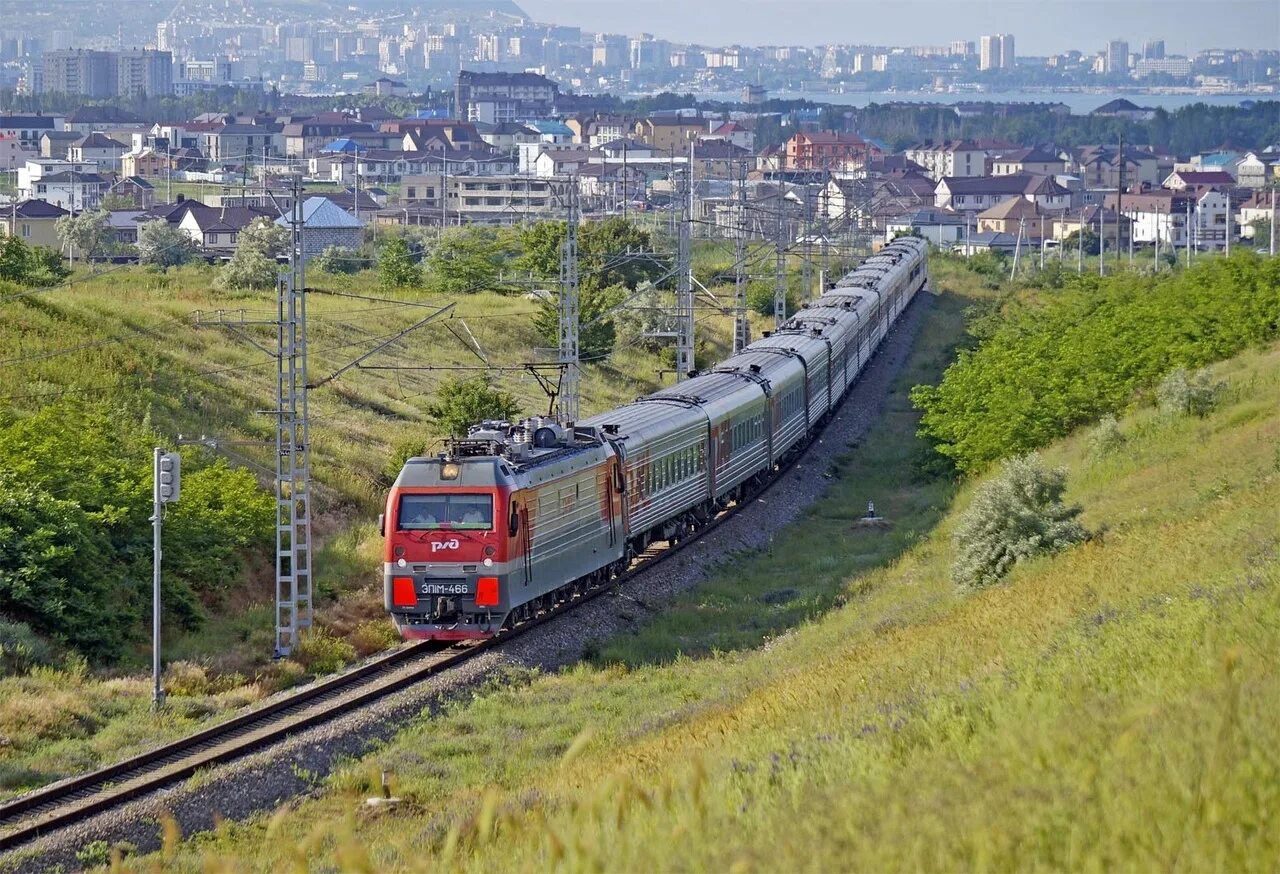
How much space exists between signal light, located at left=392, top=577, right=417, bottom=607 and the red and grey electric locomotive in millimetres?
13

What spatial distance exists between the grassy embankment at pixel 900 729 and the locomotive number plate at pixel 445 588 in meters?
1.57

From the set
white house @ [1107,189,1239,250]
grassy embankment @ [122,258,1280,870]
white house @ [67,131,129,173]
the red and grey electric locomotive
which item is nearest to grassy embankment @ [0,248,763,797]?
the red and grey electric locomotive

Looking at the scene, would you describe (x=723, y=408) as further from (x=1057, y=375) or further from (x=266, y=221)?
(x=266, y=221)

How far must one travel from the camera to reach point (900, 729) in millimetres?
11086

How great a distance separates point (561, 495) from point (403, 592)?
2.96m

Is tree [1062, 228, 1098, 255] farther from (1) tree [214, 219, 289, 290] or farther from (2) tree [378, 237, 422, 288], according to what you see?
(1) tree [214, 219, 289, 290]

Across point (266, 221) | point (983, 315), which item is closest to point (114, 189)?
point (266, 221)

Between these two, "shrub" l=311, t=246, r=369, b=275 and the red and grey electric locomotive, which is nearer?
the red and grey electric locomotive

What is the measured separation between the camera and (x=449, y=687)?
2130 centimetres

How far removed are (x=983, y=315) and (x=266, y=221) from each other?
139ft

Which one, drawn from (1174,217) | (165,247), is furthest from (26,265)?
(1174,217)

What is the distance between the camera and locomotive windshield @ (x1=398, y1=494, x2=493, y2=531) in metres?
22.7

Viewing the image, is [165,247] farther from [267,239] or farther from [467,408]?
[467,408]

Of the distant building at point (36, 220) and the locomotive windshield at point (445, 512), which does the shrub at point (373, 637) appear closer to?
the locomotive windshield at point (445, 512)
